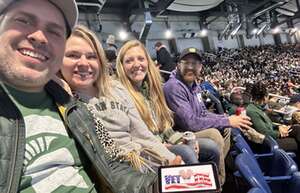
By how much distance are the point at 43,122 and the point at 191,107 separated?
172 centimetres

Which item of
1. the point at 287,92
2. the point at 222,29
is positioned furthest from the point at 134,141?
the point at 222,29

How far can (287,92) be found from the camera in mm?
8188

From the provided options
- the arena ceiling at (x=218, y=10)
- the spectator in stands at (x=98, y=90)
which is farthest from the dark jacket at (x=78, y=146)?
the arena ceiling at (x=218, y=10)

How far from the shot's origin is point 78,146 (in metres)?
1.15

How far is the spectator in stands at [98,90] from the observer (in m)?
1.56

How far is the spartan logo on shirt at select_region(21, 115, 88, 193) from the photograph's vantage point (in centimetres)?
101

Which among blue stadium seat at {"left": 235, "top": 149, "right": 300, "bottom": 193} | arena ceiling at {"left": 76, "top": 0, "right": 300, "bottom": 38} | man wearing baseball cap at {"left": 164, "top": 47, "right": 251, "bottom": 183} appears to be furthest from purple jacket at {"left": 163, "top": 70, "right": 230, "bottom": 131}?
arena ceiling at {"left": 76, "top": 0, "right": 300, "bottom": 38}

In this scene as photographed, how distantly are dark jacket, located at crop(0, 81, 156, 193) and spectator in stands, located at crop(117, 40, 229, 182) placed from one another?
2.84ft

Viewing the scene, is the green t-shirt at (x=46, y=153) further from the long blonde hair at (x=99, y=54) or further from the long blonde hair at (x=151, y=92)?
the long blonde hair at (x=151, y=92)

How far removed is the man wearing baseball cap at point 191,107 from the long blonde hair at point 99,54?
964 millimetres

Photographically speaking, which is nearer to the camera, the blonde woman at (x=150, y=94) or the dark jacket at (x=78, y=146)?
the dark jacket at (x=78, y=146)

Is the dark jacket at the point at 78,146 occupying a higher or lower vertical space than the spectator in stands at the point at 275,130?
higher

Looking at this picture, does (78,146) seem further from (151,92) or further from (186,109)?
(186,109)

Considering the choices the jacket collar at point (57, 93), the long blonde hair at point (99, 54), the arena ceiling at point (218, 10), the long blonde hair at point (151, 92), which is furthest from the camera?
the arena ceiling at point (218, 10)
